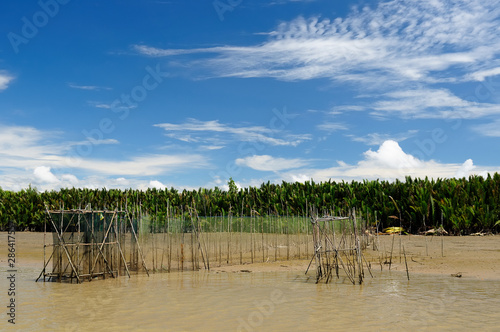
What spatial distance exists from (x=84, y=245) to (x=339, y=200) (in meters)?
16.8

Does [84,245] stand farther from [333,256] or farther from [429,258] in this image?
[429,258]

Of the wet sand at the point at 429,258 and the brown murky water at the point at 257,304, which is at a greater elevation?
the wet sand at the point at 429,258

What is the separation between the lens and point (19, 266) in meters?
17.6

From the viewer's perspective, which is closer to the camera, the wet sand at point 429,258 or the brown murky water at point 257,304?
the brown murky water at point 257,304

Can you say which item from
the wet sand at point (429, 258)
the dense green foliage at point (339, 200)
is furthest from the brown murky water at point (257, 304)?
the dense green foliage at point (339, 200)

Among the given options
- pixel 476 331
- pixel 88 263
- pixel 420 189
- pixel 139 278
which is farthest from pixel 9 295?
pixel 420 189

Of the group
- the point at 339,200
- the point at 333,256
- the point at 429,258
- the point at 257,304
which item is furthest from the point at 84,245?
the point at 339,200

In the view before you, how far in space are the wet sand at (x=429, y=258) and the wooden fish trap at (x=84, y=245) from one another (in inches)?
136

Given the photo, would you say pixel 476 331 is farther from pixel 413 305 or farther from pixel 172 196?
pixel 172 196

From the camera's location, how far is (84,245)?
13148 mm

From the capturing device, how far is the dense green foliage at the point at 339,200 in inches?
883

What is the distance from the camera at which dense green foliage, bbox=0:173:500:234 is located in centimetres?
2244

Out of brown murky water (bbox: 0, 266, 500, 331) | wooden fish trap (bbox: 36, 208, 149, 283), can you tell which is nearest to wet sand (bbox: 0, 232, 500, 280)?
brown murky water (bbox: 0, 266, 500, 331)

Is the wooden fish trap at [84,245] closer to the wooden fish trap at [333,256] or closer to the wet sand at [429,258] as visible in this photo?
the wet sand at [429,258]
